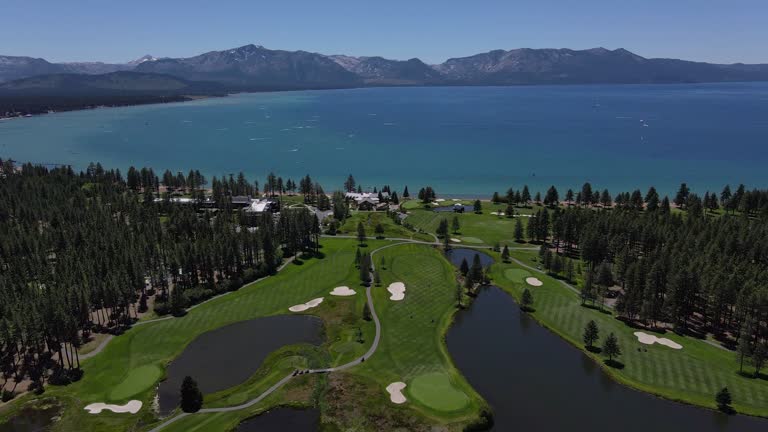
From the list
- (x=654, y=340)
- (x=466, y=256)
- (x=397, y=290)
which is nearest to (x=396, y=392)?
(x=397, y=290)

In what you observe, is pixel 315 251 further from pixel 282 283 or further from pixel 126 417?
pixel 126 417

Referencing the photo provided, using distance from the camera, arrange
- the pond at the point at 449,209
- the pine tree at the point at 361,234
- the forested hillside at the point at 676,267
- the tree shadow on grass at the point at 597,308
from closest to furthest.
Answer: the forested hillside at the point at 676,267
the tree shadow on grass at the point at 597,308
the pine tree at the point at 361,234
the pond at the point at 449,209

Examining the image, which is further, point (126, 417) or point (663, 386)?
point (663, 386)

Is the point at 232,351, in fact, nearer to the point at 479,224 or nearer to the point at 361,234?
the point at 361,234

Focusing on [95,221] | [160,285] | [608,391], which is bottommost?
[608,391]

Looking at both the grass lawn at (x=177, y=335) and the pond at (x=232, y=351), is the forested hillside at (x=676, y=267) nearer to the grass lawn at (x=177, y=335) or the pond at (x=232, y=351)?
the grass lawn at (x=177, y=335)

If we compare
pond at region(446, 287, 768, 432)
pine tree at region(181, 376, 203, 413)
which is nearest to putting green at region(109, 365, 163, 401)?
pine tree at region(181, 376, 203, 413)

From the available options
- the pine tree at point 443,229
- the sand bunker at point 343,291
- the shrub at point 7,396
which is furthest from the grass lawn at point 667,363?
the shrub at point 7,396

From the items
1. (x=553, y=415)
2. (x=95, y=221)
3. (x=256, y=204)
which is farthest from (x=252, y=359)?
(x=256, y=204)
